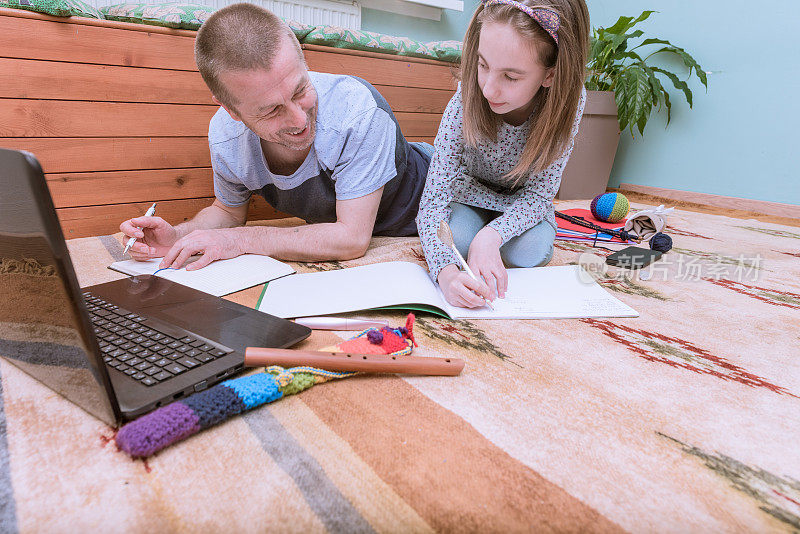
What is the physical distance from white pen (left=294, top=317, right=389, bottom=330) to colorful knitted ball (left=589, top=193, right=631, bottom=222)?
119 centimetres

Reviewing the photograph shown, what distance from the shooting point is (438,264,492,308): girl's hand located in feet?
2.70

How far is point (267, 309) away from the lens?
2.62ft

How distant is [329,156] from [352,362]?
0.64 meters

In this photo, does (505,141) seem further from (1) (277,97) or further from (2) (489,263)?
(1) (277,97)

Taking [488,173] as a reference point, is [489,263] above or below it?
below

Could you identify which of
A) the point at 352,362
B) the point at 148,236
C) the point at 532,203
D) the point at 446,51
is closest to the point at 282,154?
the point at 148,236

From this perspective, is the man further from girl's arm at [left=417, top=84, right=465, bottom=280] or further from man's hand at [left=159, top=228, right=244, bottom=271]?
girl's arm at [left=417, top=84, right=465, bottom=280]

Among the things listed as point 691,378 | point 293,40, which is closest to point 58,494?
point 691,378

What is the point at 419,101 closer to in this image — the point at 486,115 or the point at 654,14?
the point at 486,115

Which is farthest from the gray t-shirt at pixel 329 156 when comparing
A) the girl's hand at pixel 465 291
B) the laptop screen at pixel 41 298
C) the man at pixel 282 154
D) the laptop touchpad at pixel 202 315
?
the laptop screen at pixel 41 298

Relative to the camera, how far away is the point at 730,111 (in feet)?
7.12

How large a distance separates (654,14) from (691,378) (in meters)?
2.39

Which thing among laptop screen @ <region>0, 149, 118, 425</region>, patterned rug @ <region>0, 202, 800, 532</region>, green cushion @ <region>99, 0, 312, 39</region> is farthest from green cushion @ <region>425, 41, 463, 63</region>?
laptop screen @ <region>0, 149, 118, 425</region>

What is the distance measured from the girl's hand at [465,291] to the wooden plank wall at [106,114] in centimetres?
99
